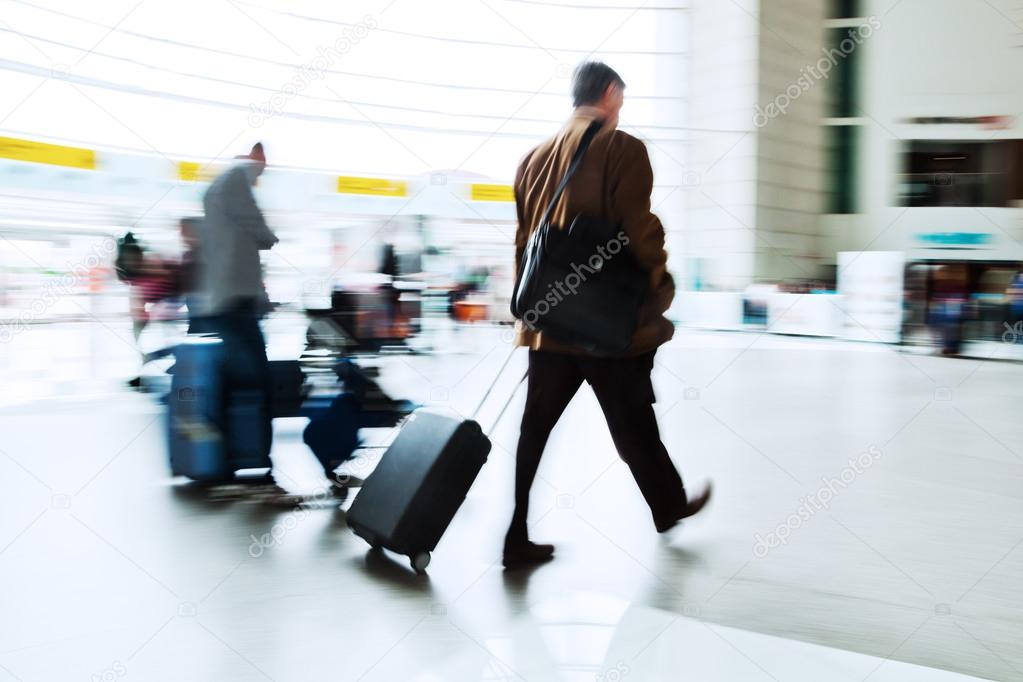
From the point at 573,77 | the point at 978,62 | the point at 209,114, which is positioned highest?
the point at 978,62

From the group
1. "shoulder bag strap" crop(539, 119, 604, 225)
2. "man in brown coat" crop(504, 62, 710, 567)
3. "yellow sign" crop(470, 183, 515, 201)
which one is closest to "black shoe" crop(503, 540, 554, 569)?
"man in brown coat" crop(504, 62, 710, 567)

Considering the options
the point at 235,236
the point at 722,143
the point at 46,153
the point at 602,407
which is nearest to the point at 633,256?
the point at 602,407

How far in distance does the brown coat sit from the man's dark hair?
0.17 feet

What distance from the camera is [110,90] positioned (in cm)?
1141

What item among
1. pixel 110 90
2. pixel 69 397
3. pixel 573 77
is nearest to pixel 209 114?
pixel 110 90

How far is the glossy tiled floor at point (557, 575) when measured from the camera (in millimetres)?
2006

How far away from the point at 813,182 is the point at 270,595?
79.6 ft

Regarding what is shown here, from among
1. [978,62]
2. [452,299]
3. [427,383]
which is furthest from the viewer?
[978,62]

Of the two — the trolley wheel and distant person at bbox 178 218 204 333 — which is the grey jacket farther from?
the trolley wheel

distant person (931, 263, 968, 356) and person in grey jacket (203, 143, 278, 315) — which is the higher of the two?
person in grey jacket (203, 143, 278, 315)

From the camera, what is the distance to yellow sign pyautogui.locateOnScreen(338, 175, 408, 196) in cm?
1388

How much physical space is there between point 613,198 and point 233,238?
69.6 inches

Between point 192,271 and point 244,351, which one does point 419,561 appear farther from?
point 192,271

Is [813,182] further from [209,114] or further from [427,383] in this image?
[427,383]
